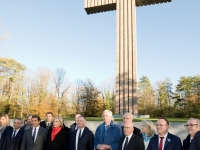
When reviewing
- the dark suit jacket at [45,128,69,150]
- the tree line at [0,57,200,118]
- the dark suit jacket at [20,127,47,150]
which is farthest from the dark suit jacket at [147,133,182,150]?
the tree line at [0,57,200,118]

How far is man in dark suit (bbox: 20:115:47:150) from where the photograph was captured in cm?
463

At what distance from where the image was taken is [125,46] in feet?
50.2

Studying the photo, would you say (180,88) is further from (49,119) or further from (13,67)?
→ (49,119)

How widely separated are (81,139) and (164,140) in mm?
1722

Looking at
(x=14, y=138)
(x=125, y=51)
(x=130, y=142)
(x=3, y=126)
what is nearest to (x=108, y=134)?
(x=130, y=142)

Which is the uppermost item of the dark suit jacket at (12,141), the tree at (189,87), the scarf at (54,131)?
the tree at (189,87)

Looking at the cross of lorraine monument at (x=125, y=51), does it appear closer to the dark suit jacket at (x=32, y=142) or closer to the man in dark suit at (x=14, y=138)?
the man in dark suit at (x=14, y=138)

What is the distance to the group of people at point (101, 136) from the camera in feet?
10.5

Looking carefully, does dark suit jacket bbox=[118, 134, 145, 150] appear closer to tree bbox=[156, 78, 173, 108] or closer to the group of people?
the group of people

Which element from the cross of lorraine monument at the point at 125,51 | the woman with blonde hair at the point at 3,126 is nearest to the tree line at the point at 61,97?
the cross of lorraine monument at the point at 125,51

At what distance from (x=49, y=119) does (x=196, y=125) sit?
4.02 meters

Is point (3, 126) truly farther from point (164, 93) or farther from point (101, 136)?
point (164, 93)

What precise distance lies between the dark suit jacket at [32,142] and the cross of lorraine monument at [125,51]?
35.1ft

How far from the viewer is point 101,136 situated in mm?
4043
